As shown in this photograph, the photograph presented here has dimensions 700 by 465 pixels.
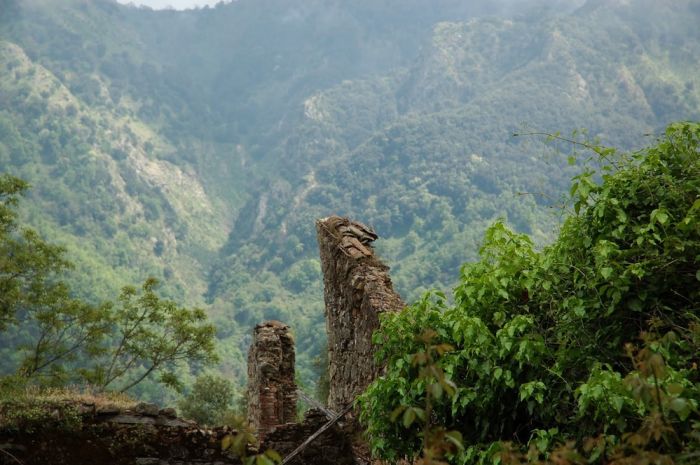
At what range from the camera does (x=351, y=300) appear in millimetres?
10156

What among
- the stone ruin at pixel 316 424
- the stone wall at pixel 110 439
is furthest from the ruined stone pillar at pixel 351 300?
the stone wall at pixel 110 439

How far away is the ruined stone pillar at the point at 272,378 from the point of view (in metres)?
12.2

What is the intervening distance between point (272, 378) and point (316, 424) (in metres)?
2.81

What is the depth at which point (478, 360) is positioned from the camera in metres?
6.84

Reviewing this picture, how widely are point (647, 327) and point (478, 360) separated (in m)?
1.33

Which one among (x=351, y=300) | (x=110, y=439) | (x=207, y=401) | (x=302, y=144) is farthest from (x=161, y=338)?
(x=302, y=144)

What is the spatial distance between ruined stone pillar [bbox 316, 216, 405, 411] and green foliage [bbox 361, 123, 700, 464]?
197 cm

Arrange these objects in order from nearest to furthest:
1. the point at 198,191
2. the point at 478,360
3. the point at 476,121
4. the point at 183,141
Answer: the point at 478,360 → the point at 476,121 → the point at 198,191 → the point at 183,141

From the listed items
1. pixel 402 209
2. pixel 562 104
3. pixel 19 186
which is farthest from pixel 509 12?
pixel 19 186

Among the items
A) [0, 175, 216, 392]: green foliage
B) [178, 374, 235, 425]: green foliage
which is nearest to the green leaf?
[0, 175, 216, 392]: green foliage

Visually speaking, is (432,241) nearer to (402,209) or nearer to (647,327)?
(402,209)

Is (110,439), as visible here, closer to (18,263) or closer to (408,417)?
(408,417)

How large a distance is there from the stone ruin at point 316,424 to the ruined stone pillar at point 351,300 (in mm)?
11

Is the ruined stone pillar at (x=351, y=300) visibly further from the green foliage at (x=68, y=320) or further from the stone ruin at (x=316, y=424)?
the green foliage at (x=68, y=320)
